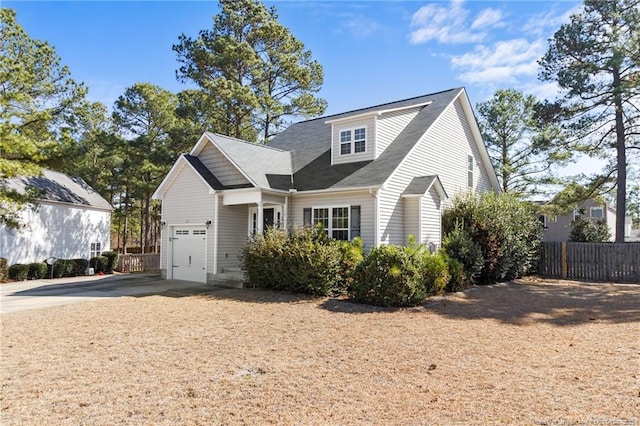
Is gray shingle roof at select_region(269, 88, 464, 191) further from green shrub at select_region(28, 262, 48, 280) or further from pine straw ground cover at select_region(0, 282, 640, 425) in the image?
green shrub at select_region(28, 262, 48, 280)

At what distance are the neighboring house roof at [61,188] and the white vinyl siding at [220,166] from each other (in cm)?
976

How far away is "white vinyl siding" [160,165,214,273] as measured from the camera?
15414 mm

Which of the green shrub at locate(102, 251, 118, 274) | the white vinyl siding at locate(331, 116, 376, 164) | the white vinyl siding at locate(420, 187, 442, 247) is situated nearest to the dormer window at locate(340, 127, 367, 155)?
the white vinyl siding at locate(331, 116, 376, 164)

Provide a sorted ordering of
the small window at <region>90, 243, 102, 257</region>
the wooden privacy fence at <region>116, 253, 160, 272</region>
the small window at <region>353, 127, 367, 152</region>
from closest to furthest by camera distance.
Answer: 1. the small window at <region>353, 127, 367, 152</region>
2. the wooden privacy fence at <region>116, 253, 160, 272</region>
3. the small window at <region>90, 243, 102, 257</region>

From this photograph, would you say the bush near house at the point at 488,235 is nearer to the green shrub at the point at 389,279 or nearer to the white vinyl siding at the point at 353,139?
the green shrub at the point at 389,279

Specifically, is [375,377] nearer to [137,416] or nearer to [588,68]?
[137,416]

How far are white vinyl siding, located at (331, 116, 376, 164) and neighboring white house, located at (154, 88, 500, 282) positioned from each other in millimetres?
40

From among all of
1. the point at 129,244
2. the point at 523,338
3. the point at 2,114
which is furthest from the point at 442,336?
the point at 129,244

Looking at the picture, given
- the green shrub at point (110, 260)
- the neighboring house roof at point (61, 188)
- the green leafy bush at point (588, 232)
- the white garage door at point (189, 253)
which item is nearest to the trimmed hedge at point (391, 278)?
the white garage door at point (189, 253)

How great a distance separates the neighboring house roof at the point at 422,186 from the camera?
47.2ft

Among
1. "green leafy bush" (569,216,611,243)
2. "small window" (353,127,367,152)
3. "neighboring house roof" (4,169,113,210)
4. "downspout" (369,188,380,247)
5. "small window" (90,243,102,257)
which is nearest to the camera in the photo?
"downspout" (369,188,380,247)

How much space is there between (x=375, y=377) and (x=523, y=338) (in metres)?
3.71

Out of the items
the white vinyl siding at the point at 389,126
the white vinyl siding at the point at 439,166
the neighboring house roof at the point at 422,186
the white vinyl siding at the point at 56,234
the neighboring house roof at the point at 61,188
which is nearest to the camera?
the white vinyl siding at the point at 439,166

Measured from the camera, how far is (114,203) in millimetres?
38688
